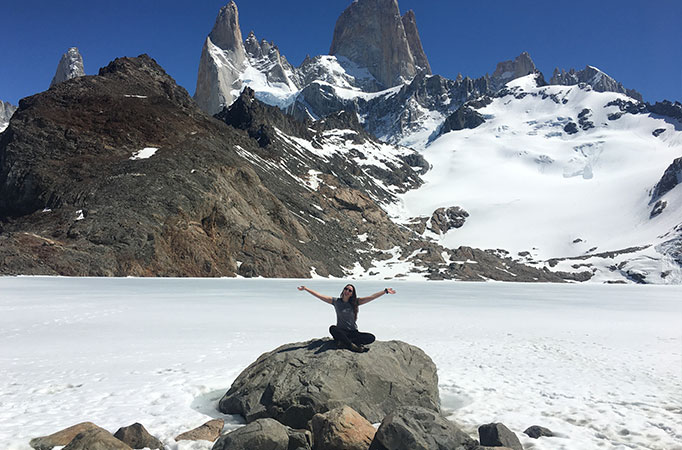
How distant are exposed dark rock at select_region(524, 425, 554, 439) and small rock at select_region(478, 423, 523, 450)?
2.96ft

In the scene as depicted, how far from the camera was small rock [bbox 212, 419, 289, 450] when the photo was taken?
6.31 meters

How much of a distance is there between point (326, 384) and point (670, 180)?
191953 millimetres

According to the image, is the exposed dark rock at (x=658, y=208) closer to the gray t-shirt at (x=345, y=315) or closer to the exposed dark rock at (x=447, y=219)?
the exposed dark rock at (x=447, y=219)

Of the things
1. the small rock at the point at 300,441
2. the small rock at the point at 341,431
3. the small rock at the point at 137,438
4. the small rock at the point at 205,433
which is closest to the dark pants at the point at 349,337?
the small rock at the point at 341,431

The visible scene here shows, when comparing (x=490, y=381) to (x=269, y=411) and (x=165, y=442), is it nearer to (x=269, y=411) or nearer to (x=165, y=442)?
(x=269, y=411)

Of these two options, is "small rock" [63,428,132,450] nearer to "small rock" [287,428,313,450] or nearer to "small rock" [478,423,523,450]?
"small rock" [287,428,313,450]

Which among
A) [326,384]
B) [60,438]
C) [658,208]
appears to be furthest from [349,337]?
[658,208]

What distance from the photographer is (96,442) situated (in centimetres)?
584

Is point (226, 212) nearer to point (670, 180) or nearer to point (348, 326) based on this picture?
point (348, 326)

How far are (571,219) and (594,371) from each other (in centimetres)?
17358

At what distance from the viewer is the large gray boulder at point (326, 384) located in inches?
316

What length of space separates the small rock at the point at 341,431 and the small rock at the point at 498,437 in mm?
1754

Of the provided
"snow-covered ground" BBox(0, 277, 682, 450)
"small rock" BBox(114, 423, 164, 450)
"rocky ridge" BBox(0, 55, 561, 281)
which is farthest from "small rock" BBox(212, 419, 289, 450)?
"rocky ridge" BBox(0, 55, 561, 281)

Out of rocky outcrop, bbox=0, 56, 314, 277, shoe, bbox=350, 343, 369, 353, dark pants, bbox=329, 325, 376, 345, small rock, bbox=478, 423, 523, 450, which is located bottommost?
small rock, bbox=478, 423, 523, 450
